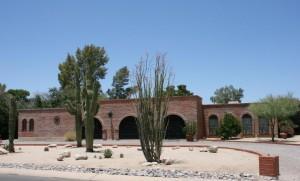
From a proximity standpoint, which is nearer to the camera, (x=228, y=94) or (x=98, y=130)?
(x=98, y=130)

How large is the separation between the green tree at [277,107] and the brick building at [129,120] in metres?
4.80

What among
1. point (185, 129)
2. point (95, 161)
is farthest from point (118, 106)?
point (95, 161)

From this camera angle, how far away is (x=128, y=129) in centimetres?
4344

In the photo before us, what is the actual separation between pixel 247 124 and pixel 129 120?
1117 cm

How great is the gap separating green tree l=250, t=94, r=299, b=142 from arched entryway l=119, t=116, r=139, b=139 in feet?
42.2

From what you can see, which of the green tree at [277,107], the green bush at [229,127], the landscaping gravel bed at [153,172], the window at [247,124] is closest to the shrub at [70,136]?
the green bush at [229,127]

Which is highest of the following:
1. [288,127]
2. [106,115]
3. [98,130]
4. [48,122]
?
[106,115]

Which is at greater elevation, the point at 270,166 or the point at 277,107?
the point at 277,107

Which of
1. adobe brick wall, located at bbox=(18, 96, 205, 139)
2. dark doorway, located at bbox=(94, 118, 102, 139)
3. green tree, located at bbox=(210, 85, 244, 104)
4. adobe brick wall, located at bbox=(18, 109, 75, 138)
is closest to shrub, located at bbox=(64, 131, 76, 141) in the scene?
adobe brick wall, located at bbox=(18, 96, 205, 139)

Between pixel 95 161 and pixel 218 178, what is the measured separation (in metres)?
A: 7.61

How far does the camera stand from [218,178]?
13.1 m

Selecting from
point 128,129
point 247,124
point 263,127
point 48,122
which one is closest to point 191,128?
point 247,124

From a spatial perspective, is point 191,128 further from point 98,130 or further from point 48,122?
point 48,122

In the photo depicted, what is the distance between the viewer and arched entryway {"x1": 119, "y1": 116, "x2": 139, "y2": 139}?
1704 inches
